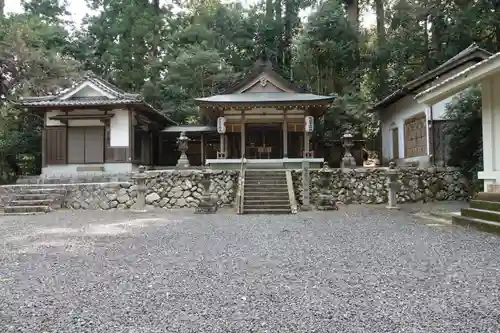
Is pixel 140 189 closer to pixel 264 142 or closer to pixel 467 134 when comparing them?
pixel 264 142

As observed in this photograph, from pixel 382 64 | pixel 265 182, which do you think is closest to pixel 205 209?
pixel 265 182

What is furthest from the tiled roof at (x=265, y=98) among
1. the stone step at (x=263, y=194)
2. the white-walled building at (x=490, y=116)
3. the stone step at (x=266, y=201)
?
the white-walled building at (x=490, y=116)

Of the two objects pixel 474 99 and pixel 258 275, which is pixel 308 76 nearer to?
pixel 474 99

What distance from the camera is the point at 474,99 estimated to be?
1319 cm

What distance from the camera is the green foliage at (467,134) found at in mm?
13070

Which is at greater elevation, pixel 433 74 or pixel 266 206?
pixel 433 74

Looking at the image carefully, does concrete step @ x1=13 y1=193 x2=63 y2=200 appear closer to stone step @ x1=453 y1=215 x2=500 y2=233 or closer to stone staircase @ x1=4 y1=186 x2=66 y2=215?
stone staircase @ x1=4 y1=186 x2=66 y2=215

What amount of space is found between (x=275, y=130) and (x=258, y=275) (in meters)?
15.4

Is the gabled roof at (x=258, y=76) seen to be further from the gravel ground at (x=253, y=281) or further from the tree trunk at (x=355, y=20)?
the gravel ground at (x=253, y=281)

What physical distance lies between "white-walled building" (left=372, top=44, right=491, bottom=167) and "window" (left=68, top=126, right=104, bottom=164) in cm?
1286

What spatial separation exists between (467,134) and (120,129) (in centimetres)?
1356

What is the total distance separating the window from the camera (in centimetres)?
1755

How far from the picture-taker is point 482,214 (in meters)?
7.85

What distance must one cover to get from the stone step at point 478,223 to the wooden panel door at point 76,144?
590 inches
